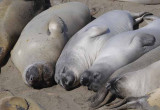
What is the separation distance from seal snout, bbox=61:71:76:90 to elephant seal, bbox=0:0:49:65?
1309mm

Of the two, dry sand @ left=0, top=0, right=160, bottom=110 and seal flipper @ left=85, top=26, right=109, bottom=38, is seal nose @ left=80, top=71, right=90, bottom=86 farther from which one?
seal flipper @ left=85, top=26, right=109, bottom=38

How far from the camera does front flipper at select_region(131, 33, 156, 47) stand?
577 centimetres

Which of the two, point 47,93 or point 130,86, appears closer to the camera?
point 130,86

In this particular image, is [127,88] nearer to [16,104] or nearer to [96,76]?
[96,76]

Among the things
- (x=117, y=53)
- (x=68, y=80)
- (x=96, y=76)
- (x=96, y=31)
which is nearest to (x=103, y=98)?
(x=96, y=76)

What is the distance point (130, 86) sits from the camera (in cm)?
496

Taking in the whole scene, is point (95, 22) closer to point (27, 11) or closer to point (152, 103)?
point (27, 11)

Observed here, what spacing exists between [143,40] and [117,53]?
383mm

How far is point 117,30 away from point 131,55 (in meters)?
0.83

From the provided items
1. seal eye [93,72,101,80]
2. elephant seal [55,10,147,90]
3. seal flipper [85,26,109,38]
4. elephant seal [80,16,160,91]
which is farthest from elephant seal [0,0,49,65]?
seal eye [93,72,101,80]

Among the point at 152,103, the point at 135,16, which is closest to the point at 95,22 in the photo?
the point at 135,16

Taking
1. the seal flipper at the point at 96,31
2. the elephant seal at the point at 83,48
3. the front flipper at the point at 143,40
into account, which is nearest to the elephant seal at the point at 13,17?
the elephant seal at the point at 83,48

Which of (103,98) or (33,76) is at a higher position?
(103,98)

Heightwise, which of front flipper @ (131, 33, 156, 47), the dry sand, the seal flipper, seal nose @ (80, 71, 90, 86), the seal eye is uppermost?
front flipper @ (131, 33, 156, 47)
